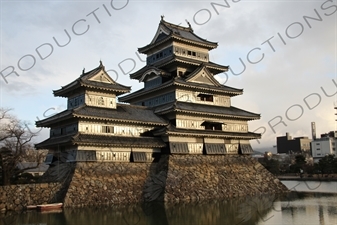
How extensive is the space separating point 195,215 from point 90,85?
1321 cm

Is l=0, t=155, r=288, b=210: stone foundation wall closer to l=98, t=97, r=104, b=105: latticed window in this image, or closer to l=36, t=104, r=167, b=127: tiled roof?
l=36, t=104, r=167, b=127: tiled roof

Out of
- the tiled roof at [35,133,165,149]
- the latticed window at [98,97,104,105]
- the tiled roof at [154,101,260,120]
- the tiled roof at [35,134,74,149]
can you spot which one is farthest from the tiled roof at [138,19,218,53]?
the tiled roof at [35,134,74,149]

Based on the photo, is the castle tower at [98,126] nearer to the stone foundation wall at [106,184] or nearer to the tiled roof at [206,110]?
the stone foundation wall at [106,184]

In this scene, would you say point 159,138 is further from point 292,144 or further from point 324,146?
point 292,144

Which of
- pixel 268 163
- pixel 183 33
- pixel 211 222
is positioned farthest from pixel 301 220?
pixel 268 163

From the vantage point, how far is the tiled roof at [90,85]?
2814cm

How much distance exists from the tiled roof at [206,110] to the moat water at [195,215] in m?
8.75

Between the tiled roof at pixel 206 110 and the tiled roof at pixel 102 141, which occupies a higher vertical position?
the tiled roof at pixel 206 110

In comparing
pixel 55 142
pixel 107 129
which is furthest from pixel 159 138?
pixel 55 142

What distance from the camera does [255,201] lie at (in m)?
27.1

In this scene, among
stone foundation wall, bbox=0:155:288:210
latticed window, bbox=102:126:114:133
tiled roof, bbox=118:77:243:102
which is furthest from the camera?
tiled roof, bbox=118:77:243:102

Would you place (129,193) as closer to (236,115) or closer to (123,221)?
(123,221)

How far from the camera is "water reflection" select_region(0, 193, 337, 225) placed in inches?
733

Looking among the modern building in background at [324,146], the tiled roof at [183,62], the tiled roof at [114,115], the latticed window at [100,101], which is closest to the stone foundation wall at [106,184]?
the tiled roof at [114,115]
